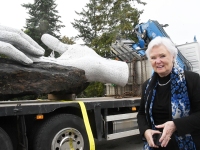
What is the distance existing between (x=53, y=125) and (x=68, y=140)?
1.06 feet

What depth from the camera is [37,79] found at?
382cm

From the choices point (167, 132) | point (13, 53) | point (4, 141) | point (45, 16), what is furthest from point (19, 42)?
point (45, 16)

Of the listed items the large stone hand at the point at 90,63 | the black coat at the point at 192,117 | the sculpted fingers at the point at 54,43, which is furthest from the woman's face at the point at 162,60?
the sculpted fingers at the point at 54,43

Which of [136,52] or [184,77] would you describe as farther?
[136,52]

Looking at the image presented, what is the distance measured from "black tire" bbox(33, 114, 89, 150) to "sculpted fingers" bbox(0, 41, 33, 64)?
100 centimetres

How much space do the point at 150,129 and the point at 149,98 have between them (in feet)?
0.74

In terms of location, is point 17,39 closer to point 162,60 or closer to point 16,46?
point 16,46

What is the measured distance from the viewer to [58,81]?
13.1 ft

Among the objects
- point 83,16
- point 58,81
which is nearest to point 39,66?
point 58,81

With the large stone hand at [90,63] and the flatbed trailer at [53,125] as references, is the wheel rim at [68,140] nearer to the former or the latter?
the flatbed trailer at [53,125]

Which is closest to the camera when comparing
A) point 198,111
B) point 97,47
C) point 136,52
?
point 198,111

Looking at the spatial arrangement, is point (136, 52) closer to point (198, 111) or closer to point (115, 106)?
point (115, 106)

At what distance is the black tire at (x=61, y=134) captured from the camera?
3395mm

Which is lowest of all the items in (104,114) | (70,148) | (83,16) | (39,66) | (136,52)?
(70,148)
